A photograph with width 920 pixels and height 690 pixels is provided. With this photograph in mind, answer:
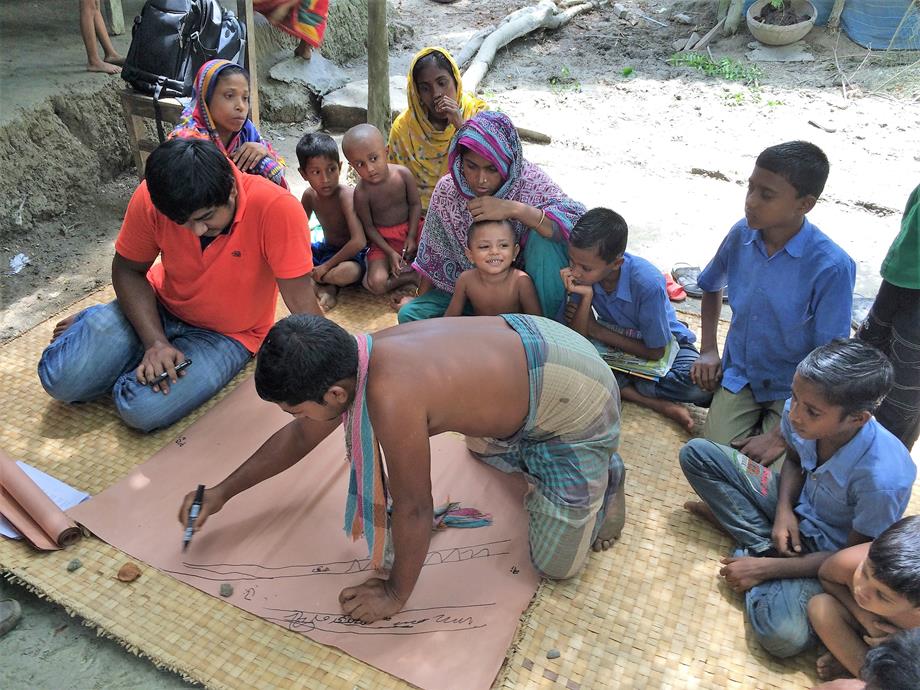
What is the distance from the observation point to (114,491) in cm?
233

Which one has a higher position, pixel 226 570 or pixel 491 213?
pixel 491 213

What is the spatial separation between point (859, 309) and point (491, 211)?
197cm

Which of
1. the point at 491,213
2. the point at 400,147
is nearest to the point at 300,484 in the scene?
the point at 491,213

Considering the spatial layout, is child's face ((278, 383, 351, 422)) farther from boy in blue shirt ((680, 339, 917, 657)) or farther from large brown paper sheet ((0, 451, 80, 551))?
boy in blue shirt ((680, 339, 917, 657))

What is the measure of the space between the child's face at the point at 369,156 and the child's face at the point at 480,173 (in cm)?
66

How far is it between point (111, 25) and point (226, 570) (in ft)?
16.5

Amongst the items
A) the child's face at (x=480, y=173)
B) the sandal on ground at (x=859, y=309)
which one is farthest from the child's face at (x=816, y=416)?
the sandal on ground at (x=859, y=309)

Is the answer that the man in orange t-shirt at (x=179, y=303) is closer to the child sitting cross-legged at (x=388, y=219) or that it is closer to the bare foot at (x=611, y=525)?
the child sitting cross-legged at (x=388, y=219)

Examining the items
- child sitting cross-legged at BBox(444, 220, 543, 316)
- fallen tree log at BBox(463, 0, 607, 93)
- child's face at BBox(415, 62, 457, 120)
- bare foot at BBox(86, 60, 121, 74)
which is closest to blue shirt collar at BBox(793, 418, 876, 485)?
child sitting cross-legged at BBox(444, 220, 543, 316)

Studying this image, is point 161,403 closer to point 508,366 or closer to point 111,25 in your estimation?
point 508,366

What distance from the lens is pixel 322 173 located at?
3295mm

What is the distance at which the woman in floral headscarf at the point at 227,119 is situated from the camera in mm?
3049

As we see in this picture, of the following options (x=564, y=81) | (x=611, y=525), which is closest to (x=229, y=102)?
(x=611, y=525)

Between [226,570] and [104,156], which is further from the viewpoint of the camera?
[104,156]
